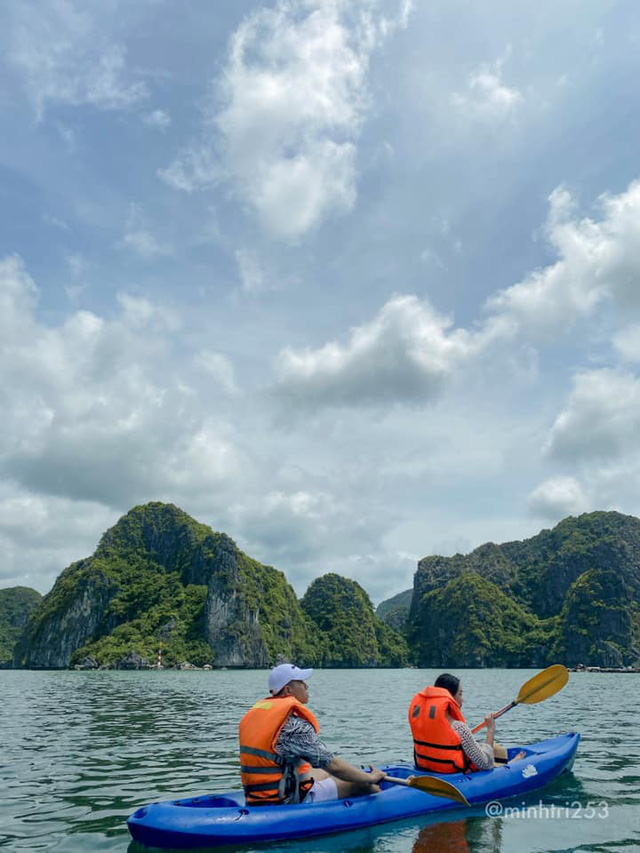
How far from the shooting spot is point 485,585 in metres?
146

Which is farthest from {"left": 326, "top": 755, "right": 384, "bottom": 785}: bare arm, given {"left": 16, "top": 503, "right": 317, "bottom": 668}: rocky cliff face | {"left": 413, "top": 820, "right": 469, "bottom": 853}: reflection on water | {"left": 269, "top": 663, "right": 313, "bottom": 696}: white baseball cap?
{"left": 16, "top": 503, "right": 317, "bottom": 668}: rocky cliff face

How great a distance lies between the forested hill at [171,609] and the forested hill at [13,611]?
35.7m

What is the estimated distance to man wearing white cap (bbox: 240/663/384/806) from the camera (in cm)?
596

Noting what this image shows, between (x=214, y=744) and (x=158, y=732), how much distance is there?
8.40 ft

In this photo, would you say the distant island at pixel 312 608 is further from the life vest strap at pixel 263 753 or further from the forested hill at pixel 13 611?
the life vest strap at pixel 263 753

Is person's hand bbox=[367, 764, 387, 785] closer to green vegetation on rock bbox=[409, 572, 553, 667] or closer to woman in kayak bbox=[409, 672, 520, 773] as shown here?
woman in kayak bbox=[409, 672, 520, 773]

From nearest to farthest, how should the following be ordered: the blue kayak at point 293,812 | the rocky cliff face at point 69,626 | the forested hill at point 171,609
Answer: the blue kayak at point 293,812 < the forested hill at point 171,609 < the rocky cliff face at point 69,626

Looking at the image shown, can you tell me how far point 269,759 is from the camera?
6098 mm

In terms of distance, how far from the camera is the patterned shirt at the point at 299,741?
Answer: 19.5 feet

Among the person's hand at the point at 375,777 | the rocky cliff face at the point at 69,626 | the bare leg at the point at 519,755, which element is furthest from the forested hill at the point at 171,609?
the person's hand at the point at 375,777

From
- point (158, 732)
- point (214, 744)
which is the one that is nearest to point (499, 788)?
point (214, 744)

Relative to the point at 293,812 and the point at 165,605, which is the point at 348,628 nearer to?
the point at 165,605

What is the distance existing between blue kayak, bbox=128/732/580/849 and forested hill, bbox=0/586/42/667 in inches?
6093

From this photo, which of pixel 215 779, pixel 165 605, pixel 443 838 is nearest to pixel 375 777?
pixel 443 838
